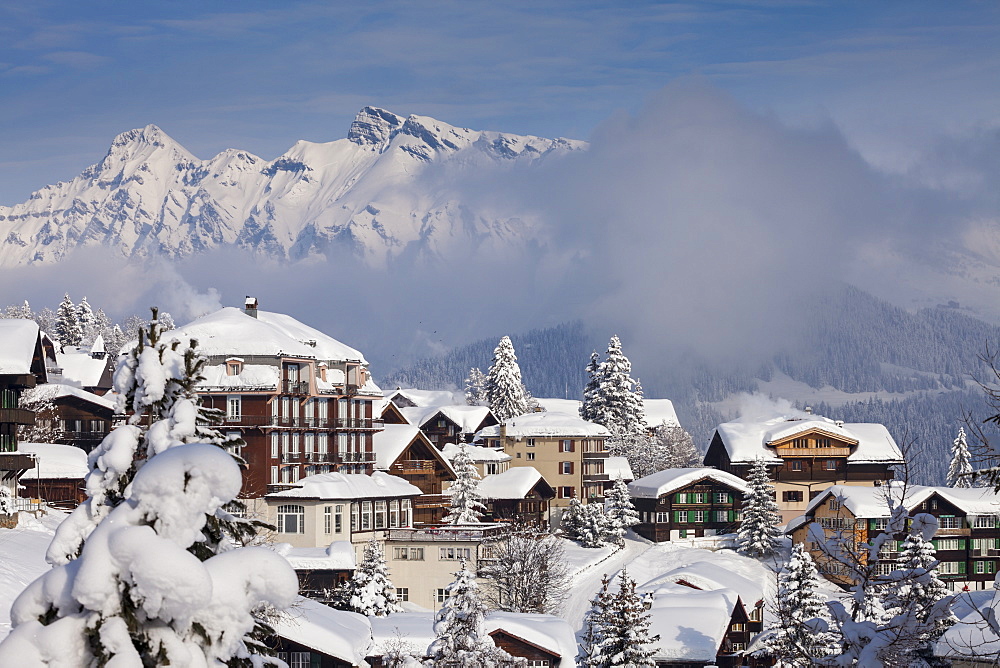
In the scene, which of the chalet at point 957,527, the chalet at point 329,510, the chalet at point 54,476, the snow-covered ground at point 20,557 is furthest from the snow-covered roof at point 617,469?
the snow-covered ground at point 20,557

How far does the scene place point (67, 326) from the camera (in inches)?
6476

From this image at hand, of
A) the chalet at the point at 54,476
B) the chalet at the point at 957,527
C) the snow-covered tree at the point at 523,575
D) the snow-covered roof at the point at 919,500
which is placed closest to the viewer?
the chalet at the point at 54,476

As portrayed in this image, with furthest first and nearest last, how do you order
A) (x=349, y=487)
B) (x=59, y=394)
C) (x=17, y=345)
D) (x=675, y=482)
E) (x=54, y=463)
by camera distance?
1. (x=675, y=482)
2. (x=59, y=394)
3. (x=349, y=487)
4. (x=54, y=463)
5. (x=17, y=345)

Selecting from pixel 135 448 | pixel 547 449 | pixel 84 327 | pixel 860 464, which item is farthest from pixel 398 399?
pixel 135 448

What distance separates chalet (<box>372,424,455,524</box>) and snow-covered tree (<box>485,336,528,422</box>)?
45.7m

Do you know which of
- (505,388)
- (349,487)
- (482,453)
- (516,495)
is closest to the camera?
(349,487)

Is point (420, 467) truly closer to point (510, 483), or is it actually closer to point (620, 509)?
point (510, 483)

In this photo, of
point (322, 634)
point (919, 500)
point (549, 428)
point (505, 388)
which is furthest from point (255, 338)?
point (505, 388)

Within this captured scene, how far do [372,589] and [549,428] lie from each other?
47205 millimetres

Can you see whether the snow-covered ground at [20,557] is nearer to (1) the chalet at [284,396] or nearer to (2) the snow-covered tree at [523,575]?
(1) the chalet at [284,396]

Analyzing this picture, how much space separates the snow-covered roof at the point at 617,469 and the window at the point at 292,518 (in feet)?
145

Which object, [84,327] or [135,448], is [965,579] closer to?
[135,448]

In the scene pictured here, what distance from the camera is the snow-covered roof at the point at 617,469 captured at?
362 ft

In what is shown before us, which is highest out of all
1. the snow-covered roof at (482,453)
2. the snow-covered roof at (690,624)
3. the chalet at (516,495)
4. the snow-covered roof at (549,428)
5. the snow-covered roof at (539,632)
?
the snow-covered roof at (549,428)
